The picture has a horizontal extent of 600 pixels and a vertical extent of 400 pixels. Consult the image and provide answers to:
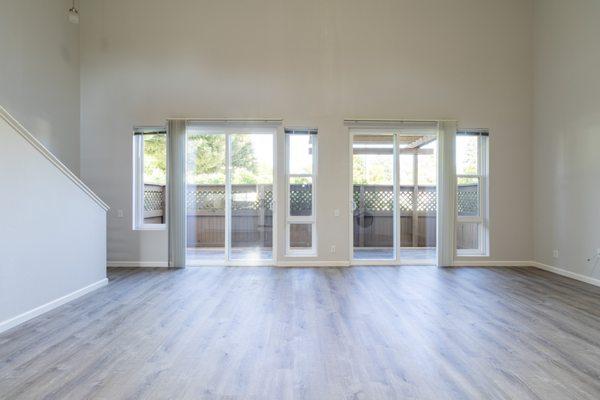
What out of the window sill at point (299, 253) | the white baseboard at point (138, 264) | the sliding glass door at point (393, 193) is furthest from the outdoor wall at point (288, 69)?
the sliding glass door at point (393, 193)

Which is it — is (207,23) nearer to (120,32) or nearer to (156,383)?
(120,32)

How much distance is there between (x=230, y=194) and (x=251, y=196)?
0.36m

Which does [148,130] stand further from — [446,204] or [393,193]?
[446,204]

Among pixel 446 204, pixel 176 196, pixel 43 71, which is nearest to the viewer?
pixel 43 71

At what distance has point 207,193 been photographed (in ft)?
18.7

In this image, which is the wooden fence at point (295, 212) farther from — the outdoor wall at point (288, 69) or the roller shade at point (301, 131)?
the roller shade at point (301, 131)

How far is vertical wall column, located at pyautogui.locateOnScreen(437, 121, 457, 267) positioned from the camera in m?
5.56

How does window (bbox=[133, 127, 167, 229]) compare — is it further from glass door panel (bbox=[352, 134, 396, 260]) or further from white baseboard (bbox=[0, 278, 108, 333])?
glass door panel (bbox=[352, 134, 396, 260])

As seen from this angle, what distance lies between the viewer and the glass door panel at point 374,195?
5.73m

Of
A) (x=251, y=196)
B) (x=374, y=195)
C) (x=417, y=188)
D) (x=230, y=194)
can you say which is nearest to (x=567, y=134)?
(x=417, y=188)

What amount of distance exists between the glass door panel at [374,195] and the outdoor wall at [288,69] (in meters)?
0.27

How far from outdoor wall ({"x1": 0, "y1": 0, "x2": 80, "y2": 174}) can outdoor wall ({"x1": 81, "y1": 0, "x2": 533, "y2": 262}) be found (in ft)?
0.75

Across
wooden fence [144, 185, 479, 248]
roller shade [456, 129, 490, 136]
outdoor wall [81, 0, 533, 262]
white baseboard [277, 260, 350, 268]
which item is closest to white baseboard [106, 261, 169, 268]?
outdoor wall [81, 0, 533, 262]

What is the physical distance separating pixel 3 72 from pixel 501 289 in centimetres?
697
